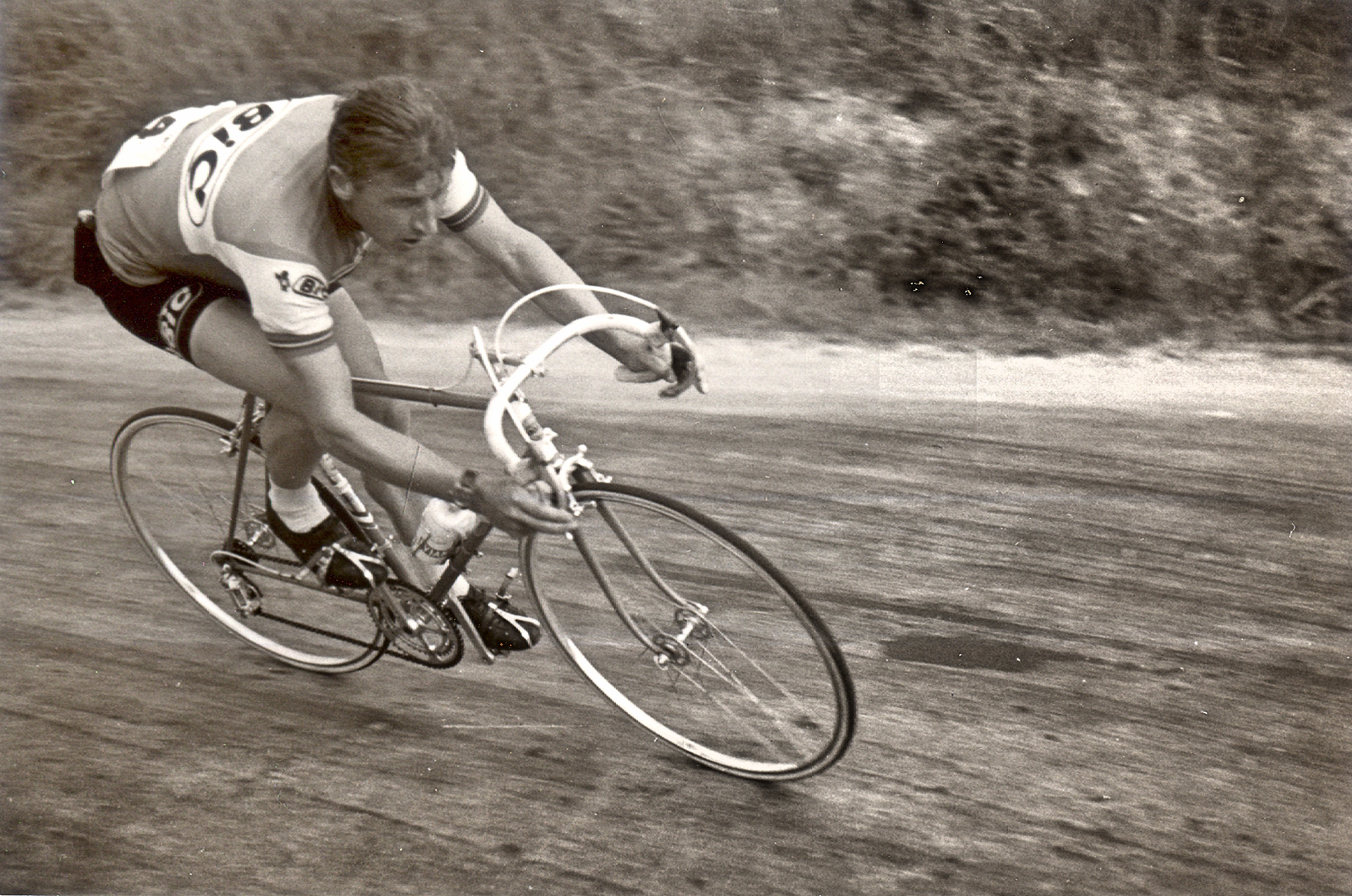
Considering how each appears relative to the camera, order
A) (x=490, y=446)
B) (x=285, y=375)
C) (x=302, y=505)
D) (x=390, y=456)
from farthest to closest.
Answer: (x=302, y=505), (x=285, y=375), (x=390, y=456), (x=490, y=446)

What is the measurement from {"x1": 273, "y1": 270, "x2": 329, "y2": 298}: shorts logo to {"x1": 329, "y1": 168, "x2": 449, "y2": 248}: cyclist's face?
0.16m

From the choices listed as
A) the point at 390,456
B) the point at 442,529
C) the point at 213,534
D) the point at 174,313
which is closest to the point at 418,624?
the point at 442,529

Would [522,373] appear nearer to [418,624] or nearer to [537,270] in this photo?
[537,270]

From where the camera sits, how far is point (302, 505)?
3.03 meters

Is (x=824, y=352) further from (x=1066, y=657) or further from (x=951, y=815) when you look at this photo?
(x=951, y=815)

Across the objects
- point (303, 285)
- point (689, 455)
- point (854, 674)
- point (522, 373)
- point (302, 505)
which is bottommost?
point (854, 674)

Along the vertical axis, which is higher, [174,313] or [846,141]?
[846,141]

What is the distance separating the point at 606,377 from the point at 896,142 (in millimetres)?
989

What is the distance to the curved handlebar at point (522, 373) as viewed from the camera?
94.3 inches

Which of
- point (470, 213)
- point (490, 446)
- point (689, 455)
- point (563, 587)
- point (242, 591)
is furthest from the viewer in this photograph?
point (689, 455)

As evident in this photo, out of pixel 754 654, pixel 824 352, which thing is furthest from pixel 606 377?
pixel 754 654

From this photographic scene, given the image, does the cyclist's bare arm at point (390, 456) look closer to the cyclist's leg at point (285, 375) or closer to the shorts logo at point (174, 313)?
the cyclist's leg at point (285, 375)

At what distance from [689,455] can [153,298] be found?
1552 mm

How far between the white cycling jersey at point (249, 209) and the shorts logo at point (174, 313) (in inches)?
2.0
